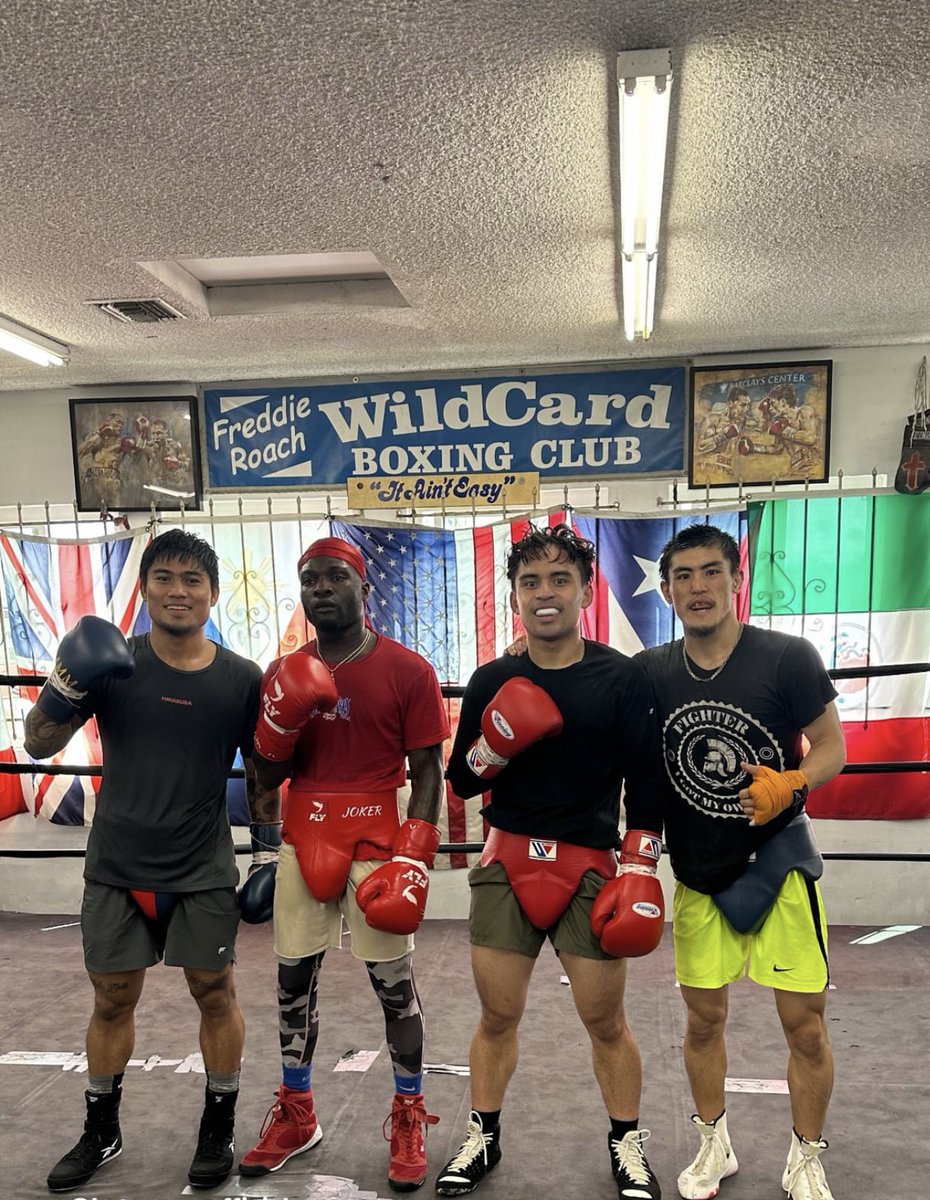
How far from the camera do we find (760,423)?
4.03 metres

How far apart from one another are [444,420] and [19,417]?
6.83ft

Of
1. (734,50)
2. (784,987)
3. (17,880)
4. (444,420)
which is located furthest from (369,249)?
(17,880)

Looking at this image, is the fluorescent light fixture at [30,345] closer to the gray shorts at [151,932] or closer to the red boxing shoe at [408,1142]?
the gray shorts at [151,932]

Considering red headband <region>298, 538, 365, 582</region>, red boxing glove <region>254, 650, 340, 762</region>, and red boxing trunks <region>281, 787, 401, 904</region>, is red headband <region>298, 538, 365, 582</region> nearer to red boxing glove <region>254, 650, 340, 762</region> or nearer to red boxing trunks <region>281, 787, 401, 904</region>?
red boxing glove <region>254, 650, 340, 762</region>

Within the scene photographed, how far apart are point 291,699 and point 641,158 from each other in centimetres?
138

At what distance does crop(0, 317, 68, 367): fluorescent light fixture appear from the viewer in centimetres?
331

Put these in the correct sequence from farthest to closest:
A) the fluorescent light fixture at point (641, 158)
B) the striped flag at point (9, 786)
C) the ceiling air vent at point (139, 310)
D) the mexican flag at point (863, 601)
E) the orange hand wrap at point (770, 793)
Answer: the striped flag at point (9, 786)
the mexican flag at point (863, 601)
the ceiling air vent at point (139, 310)
the orange hand wrap at point (770, 793)
the fluorescent light fixture at point (641, 158)

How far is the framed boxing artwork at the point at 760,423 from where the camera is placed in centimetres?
399

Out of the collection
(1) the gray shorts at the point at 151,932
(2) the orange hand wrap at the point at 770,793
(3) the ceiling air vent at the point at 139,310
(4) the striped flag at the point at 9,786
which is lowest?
(4) the striped flag at the point at 9,786

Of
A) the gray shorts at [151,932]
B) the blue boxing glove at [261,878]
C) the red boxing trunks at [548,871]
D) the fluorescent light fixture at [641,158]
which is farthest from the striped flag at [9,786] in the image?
the fluorescent light fixture at [641,158]

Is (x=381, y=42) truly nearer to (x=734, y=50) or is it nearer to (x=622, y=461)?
(x=734, y=50)

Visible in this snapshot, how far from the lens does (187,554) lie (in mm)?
2266

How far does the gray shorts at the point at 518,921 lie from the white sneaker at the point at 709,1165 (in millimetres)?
515

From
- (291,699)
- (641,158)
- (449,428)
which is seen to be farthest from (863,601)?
(291,699)
